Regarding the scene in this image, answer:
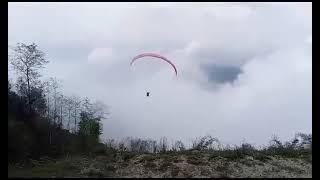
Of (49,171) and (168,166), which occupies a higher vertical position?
(168,166)

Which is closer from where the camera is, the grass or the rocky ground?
the grass

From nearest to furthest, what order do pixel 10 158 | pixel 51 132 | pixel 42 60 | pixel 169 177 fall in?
pixel 169 177, pixel 10 158, pixel 51 132, pixel 42 60

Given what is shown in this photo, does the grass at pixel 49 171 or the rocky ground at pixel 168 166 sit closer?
the grass at pixel 49 171

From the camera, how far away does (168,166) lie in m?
17.3

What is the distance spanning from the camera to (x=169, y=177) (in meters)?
16.4

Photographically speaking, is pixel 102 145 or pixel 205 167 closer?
pixel 205 167

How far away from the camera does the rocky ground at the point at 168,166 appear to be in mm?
16891

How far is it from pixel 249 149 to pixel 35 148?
8.04 metres

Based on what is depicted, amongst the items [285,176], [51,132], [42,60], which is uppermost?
[42,60]

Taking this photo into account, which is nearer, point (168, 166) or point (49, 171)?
point (49, 171)

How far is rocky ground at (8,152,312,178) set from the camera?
1689 cm
